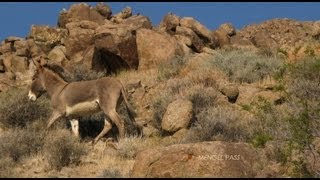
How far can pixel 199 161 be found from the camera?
10.7 meters

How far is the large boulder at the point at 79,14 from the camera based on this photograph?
29.3 metres

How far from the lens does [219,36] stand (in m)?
29.8

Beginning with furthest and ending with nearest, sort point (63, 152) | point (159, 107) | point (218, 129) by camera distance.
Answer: point (159, 107), point (218, 129), point (63, 152)

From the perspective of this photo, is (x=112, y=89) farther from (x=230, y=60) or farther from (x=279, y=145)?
(x=230, y=60)

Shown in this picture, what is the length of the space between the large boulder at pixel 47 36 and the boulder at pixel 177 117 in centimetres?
1248

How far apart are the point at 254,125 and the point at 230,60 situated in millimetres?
7903

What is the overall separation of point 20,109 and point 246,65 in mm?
8475

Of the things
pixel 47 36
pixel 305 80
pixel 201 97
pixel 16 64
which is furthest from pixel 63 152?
pixel 47 36

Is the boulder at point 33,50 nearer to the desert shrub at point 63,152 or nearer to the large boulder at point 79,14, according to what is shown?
the large boulder at point 79,14

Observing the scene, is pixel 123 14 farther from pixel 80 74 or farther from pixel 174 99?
pixel 174 99

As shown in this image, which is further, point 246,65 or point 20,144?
point 246,65

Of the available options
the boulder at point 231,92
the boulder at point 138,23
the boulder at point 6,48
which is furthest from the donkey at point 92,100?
the boulder at point 6,48

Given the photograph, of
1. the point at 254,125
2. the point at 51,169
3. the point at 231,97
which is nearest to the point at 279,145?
the point at 254,125

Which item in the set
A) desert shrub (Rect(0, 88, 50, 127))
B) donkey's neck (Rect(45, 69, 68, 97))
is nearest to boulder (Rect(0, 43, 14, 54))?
desert shrub (Rect(0, 88, 50, 127))
